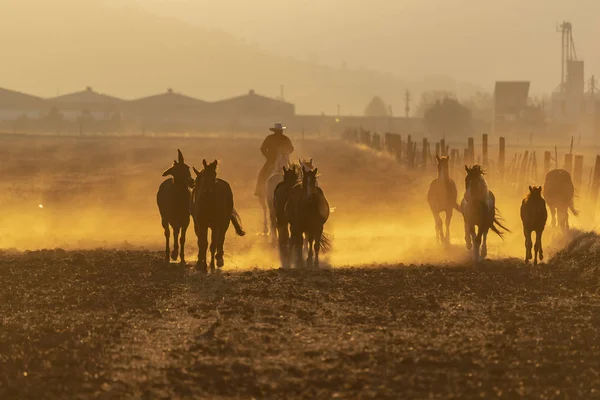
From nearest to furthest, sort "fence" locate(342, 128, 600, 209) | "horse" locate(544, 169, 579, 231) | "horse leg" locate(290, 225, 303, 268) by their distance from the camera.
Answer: "horse leg" locate(290, 225, 303, 268), "horse" locate(544, 169, 579, 231), "fence" locate(342, 128, 600, 209)

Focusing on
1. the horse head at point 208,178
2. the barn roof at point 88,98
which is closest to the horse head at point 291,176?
the horse head at point 208,178

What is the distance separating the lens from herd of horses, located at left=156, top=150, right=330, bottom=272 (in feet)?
54.5

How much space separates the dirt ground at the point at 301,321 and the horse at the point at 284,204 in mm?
476

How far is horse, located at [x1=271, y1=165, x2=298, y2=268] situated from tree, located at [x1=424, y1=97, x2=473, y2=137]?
10954cm

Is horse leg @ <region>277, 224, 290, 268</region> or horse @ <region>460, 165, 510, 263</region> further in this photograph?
horse leg @ <region>277, 224, 290, 268</region>

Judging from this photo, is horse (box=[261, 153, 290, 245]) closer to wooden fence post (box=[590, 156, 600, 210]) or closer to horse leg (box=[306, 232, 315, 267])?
horse leg (box=[306, 232, 315, 267])

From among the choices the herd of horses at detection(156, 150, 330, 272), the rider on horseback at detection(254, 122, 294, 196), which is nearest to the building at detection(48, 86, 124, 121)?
the rider on horseback at detection(254, 122, 294, 196)

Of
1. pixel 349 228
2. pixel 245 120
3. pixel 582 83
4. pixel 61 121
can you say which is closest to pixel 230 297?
pixel 349 228

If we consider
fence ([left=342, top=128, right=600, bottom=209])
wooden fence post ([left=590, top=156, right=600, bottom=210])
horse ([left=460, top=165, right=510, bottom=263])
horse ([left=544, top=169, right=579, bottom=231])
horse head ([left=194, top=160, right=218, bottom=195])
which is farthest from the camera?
fence ([left=342, top=128, right=600, bottom=209])

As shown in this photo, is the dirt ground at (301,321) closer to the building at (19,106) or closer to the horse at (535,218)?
the horse at (535,218)

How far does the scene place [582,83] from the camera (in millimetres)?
162625

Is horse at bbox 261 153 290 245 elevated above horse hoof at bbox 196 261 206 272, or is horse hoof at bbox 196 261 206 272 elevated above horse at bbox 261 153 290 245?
horse at bbox 261 153 290 245

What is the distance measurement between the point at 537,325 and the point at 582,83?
6258 inches

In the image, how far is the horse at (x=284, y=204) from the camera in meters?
18.1
